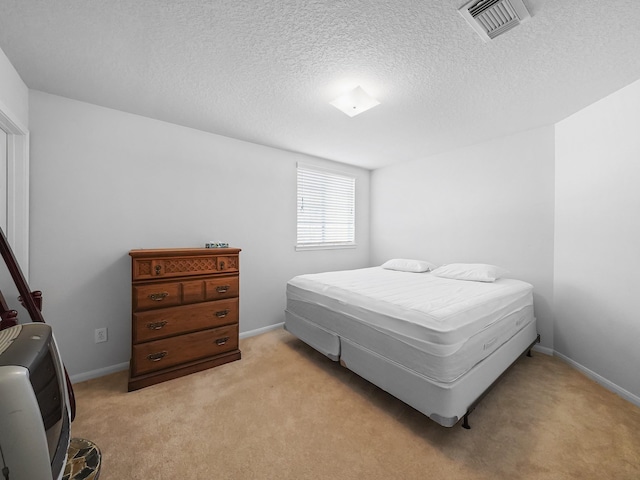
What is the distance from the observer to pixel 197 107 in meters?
2.44

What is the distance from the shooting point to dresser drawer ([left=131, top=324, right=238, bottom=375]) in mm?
2164

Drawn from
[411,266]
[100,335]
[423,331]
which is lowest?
[100,335]

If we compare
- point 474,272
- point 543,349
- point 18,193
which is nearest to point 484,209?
point 474,272

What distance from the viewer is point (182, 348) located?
235 cm

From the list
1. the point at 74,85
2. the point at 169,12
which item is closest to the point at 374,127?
the point at 169,12

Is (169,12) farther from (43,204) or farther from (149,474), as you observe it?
(149,474)

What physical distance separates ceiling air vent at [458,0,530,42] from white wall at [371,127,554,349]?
1920 mm

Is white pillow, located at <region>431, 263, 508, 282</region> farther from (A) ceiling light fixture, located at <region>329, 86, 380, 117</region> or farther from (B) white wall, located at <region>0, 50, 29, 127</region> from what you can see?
(B) white wall, located at <region>0, 50, 29, 127</region>

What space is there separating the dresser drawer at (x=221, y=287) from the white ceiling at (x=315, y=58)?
165 cm

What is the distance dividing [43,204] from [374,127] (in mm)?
3153

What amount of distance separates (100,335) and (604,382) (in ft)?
14.6

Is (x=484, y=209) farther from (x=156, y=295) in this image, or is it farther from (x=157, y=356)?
(x=157, y=356)

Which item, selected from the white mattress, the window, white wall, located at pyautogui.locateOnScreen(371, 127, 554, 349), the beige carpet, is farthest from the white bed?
the window

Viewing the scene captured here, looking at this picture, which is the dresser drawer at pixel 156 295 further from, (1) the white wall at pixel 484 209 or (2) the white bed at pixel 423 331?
(1) the white wall at pixel 484 209
